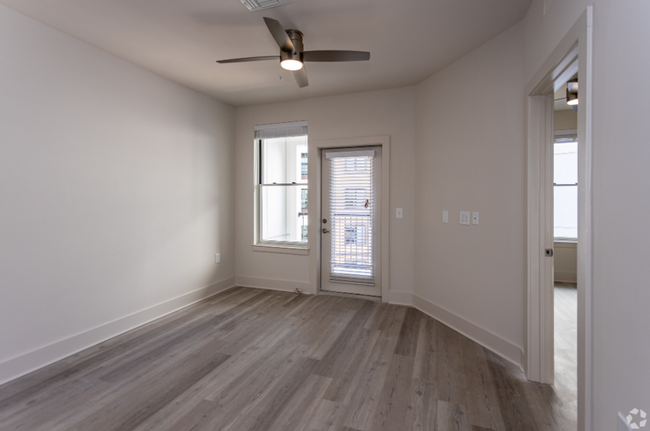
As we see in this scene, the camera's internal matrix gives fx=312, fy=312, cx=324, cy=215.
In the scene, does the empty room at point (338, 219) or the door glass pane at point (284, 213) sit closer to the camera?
the empty room at point (338, 219)

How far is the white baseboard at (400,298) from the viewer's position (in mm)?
3924

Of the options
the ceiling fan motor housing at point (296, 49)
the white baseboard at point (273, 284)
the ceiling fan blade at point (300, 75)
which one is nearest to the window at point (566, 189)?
the white baseboard at point (273, 284)

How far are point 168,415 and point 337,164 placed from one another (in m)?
3.30

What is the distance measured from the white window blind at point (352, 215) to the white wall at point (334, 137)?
1.01ft

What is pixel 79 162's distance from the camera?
2742 millimetres

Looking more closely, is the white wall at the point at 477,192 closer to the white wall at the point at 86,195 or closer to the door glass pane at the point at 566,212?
the white wall at the point at 86,195

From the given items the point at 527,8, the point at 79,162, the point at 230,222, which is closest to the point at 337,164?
the point at 230,222

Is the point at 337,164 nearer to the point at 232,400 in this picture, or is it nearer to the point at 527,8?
the point at 527,8

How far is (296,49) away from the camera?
2.55 m

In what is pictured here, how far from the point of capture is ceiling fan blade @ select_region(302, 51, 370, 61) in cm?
241

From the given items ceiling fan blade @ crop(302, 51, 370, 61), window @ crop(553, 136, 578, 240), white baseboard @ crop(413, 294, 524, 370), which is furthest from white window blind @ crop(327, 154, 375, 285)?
window @ crop(553, 136, 578, 240)

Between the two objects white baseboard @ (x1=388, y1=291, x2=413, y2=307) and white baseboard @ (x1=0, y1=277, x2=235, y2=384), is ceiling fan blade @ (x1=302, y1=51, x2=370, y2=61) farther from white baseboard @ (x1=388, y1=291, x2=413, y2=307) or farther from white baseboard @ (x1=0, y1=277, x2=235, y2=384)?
white baseboard @ (x1=0, y1=277, x2=235, y2=384)

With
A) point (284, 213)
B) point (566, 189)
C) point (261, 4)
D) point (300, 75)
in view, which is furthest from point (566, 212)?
point (261, 4)
